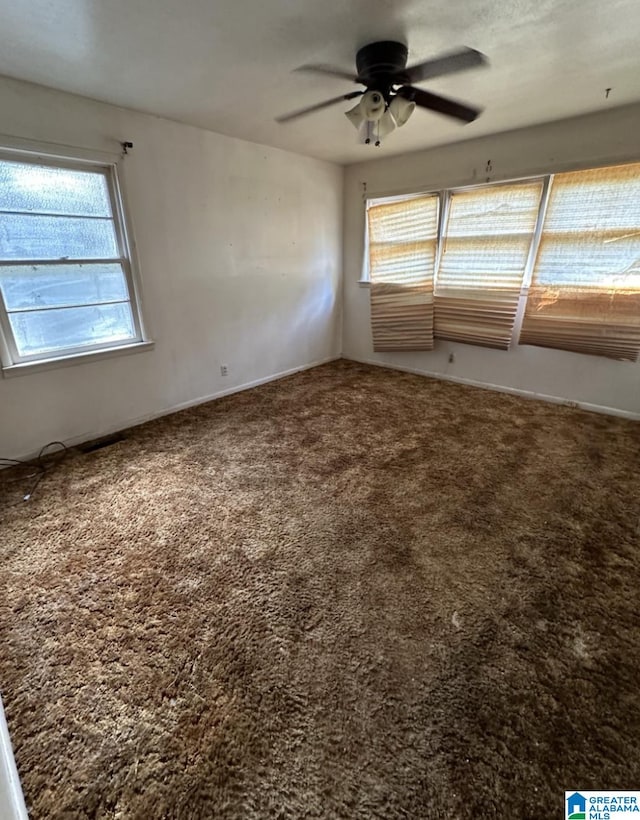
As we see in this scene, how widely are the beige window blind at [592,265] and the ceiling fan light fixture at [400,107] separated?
78.8 inches

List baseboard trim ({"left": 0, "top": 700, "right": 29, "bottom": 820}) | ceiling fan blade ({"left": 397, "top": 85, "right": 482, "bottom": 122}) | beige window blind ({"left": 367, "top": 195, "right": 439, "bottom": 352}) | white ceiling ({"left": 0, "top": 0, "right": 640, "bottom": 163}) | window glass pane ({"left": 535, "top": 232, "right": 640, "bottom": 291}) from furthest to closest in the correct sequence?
1. beige window blind ({"left": 367, "top": 195, "right": 439, "bottom": 352})
2. window glass pane ({"left": 535, "top": 232, "right": 640, "bottom": 291})
3. ceiling fan blade ({"left": 397, "top": 85, "right": 482, "bottom": 122})
4. white ceiling ({"left": 0, "top": 0, "right": 640, "bottom": 163})
5. baseboard trim ({"left": 0, "top": 700, "right": 29, "bottom": 820})

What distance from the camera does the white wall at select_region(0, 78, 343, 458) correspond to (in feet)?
8.54

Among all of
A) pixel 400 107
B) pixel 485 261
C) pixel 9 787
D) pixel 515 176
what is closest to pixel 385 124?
pixel 400 107

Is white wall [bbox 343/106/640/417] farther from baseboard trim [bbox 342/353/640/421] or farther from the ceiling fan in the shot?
the ceiling fan

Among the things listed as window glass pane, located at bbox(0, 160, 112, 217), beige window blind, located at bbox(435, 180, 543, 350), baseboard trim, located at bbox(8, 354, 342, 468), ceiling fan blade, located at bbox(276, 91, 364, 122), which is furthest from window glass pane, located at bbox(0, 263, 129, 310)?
beige window blind, located at bbox(435, 180, 543, 350)

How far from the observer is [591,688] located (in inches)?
50.8

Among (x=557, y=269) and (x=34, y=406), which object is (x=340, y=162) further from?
(x=34, y=406)

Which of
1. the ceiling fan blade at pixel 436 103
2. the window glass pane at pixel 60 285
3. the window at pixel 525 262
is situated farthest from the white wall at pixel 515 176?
the window glass pane at pixel 60 285

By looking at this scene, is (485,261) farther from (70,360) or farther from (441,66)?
(70,360)

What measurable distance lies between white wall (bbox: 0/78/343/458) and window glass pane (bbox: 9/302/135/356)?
17cm

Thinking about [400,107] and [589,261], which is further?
[589,261]

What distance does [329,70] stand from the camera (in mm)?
2045

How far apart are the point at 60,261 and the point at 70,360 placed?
68 cm

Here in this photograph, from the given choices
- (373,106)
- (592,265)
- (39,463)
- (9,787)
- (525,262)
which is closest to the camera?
(9,787)
